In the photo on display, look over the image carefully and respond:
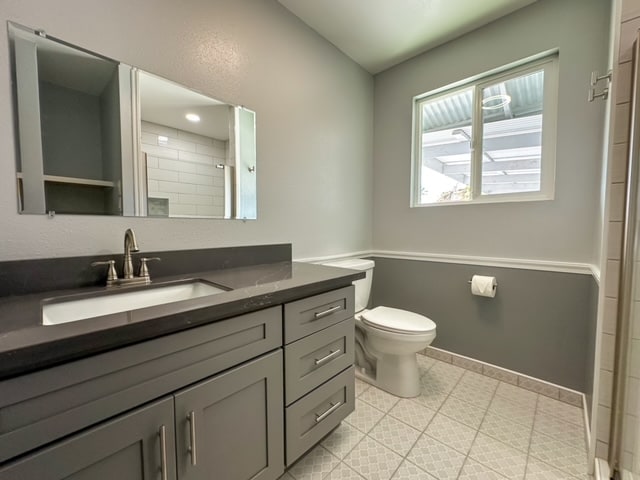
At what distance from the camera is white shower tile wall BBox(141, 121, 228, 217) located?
1204 millimetres

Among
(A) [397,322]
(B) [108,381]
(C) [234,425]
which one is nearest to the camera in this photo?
(B) [108,381]

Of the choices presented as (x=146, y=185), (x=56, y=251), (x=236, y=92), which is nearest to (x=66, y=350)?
(x=56, y=251)

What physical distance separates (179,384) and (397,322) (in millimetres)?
1307

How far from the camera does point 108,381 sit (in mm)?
610

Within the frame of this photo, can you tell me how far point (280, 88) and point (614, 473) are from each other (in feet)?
8.09

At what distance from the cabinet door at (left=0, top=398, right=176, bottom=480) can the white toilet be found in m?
1.23

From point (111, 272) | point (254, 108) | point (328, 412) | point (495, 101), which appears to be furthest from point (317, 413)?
point (495, 101)

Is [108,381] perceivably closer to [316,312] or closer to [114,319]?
[114,319]

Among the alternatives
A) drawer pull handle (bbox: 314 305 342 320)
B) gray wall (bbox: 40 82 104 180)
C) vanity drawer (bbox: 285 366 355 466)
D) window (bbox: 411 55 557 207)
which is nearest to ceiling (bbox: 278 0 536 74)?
window (bbox: 411 55 557 207)

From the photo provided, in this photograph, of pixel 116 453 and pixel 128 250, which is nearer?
pixel 116 453

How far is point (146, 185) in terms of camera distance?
1180 millimetres

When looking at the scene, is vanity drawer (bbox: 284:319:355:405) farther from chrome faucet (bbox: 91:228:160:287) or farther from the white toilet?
chrome faucet (bbox: 91:228:160:287)

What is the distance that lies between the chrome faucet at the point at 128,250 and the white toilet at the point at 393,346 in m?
1.31

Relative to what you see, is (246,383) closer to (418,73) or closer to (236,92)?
(236,92)
